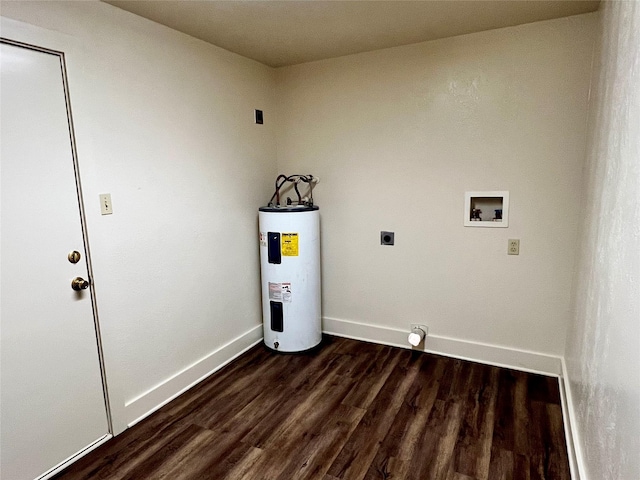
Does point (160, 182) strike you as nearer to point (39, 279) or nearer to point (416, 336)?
point (39, 279)

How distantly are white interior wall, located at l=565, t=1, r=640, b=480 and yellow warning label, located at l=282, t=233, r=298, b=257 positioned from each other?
Result: 68.6 inches

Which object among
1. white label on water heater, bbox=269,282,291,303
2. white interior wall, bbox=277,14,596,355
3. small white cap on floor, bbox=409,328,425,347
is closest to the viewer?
white interior wall, bbox=277,14,596,355

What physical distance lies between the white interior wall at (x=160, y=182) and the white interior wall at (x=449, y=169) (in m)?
0.64

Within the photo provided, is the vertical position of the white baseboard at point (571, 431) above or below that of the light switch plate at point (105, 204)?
A: below

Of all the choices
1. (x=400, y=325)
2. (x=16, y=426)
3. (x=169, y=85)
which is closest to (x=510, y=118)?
(x=400, y=325)

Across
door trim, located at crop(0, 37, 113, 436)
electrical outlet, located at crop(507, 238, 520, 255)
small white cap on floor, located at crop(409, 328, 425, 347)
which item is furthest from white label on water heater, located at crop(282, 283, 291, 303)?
electrical outlet, located at crop(507, 238, 520, 255)

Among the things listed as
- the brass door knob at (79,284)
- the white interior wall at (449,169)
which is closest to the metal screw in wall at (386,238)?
the white interior wall at (449,169)

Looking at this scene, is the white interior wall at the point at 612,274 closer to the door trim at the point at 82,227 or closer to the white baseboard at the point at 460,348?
the white baseboard at the point at 460,348

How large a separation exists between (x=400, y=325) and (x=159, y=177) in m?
2.02

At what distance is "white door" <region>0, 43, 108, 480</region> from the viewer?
161cm

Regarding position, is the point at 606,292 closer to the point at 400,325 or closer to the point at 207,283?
the point at 400,325

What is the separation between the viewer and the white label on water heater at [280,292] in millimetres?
2896

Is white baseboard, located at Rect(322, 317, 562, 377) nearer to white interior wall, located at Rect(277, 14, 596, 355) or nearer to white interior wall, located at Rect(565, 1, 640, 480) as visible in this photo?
white interior wall, located at Rect(277, 14, 596, 355)

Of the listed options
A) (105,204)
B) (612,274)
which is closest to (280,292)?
(105,204)
